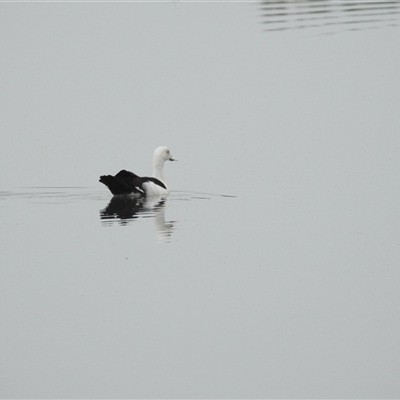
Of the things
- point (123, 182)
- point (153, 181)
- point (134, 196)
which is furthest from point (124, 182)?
point (153, 181)

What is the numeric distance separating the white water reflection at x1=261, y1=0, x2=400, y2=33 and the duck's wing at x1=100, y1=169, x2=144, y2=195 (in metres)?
17.2

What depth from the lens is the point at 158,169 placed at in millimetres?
18406

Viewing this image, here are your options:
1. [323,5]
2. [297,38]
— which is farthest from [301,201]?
[323,5]

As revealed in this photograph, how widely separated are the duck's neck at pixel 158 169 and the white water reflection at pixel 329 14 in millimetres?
15658

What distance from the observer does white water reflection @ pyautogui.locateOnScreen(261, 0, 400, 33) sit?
33.9m

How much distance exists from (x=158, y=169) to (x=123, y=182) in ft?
5.41

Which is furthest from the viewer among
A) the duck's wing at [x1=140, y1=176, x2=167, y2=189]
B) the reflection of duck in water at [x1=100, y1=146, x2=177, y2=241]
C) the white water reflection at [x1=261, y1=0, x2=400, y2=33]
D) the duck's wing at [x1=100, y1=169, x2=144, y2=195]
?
the white water reflection at [x1=261, y1=0, x2=400, y2=33]

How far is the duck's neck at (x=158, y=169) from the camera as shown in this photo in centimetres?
1828

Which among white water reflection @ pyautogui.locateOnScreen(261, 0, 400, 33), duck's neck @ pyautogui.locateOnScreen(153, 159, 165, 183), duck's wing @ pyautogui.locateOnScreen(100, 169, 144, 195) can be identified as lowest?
duck's wing @ pyautogui.locateOnScreen(100, 169, 144, 195)

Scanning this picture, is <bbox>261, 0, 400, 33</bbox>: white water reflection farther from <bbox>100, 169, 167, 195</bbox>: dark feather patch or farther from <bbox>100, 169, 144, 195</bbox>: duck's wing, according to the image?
<bbox>100, 169, 144, 195</bbox>: duck's wing

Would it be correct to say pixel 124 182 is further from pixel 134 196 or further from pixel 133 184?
pixel 134 196

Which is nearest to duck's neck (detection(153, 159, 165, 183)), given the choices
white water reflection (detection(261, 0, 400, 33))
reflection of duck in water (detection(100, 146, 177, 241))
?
reflection of duck in water (detection(100, 146, 177, 241))

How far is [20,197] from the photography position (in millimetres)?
16656

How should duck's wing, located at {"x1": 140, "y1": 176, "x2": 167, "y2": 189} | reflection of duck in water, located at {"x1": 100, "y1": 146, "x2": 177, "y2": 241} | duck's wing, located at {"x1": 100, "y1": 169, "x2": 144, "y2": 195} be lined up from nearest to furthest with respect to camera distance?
reflection of duck in water, located at {"x1": 100, "y1": 146, "x2": 177, "y2": 241}
duck's wing, located at {"x1": 100, "y1": 169, "x2": 144, "y2": 195}
duck's wing, located at {"x1": 140, "y1": 176, "x2": 167, "y2": 189}
